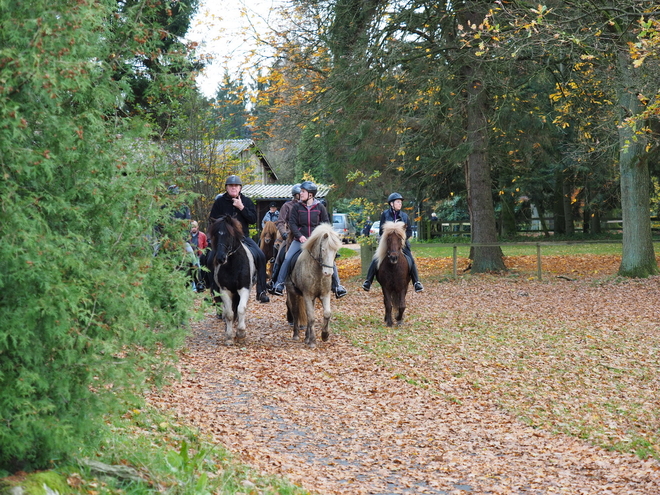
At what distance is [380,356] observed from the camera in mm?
11266

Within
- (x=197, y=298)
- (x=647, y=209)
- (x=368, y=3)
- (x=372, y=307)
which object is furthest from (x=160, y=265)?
(x=647, y=209)

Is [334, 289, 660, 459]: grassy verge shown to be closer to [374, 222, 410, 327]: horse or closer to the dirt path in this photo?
the dirt path

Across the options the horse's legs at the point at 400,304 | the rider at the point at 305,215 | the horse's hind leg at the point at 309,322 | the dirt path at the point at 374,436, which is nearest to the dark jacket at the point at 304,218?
the rider at the point at 305,215

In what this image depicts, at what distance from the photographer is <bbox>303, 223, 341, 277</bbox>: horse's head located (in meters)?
11.6

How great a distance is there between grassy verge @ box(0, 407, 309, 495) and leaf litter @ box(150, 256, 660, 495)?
0.40 metres

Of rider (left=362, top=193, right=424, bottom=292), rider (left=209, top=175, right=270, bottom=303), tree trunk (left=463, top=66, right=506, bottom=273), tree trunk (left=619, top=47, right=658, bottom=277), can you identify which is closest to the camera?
rider (left=209, top=175, right=270, bottom=303)

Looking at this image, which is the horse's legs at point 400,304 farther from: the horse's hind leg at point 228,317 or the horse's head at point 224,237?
the horse's head at point 224,237

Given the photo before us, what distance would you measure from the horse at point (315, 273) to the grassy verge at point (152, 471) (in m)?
5.35

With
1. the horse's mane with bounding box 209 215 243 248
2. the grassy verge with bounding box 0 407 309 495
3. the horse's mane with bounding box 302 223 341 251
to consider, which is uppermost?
the horse's mane with bounding box 209 215 243 248

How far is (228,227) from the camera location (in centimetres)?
1163

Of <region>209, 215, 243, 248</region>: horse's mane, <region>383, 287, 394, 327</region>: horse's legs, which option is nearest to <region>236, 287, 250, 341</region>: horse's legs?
<region>209, 215, 243, 248</region>: horse's mane

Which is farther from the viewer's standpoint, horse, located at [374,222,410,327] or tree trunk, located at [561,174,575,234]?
tree trunk, located at [561,174,575,234]

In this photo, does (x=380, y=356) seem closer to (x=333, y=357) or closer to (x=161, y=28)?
(x=333, y=357)

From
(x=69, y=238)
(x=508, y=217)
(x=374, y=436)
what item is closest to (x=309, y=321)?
(x=374, y=436)
